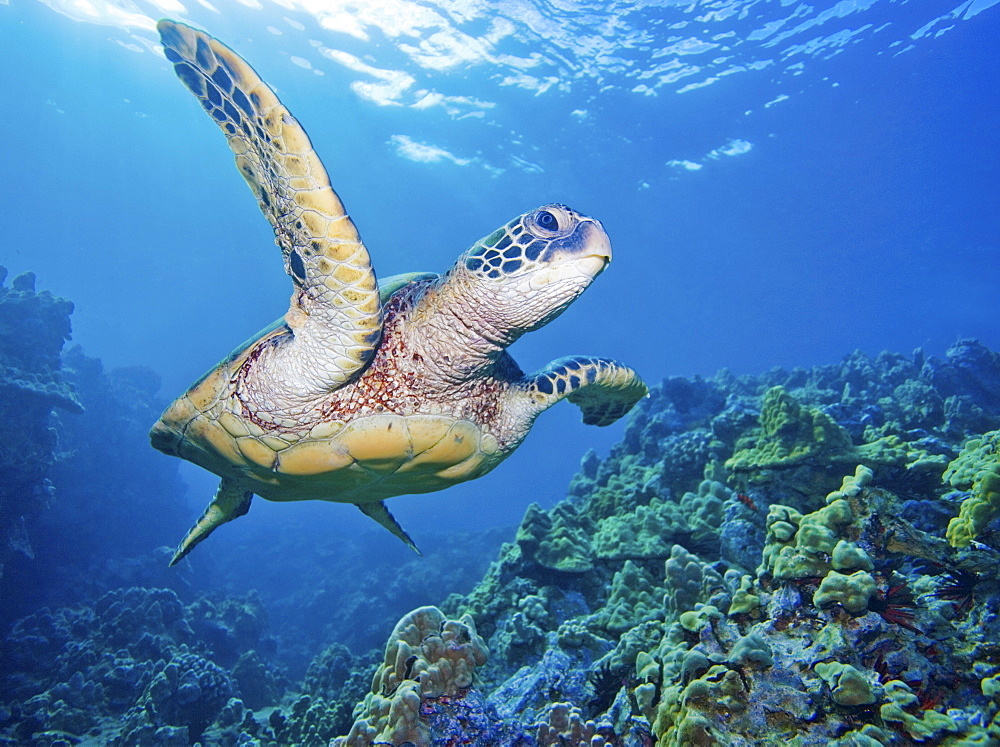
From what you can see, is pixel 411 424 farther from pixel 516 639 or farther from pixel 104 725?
pixel 104 725

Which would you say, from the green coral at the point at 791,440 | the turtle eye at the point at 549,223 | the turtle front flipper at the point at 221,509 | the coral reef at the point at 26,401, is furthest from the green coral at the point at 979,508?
the coral reef at the point at 26,401

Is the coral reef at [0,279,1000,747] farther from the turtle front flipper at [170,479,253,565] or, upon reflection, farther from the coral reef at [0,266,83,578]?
the turtle front flipper at [170,479,253,565]

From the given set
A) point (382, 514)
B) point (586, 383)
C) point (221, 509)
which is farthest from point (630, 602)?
point (221, 509)

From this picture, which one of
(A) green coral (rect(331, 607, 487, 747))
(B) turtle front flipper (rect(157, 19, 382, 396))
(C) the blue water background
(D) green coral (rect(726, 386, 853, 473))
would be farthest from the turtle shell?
(C) the blue water background

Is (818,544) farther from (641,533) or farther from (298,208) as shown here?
(298,208)

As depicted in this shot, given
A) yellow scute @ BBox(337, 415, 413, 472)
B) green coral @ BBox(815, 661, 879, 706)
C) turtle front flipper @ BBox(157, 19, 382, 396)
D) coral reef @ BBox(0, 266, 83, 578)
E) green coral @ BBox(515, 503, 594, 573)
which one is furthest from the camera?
coral reef @ BBox(0, 266, 83, 578)

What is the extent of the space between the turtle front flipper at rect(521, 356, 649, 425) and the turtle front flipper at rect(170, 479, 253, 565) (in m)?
2.61

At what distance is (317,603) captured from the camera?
1416 centimetres

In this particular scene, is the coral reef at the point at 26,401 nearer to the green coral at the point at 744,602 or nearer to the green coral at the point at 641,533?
the green coral at the point at 641,533

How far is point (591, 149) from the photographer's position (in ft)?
73.9

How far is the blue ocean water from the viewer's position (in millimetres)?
15492

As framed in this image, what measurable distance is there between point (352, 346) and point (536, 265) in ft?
3.17

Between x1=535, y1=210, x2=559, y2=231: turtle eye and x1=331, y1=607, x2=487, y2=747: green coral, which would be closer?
x1=331, y1=607, x2=487, y2=747: green coral

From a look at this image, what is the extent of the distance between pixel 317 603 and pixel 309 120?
2308cm
